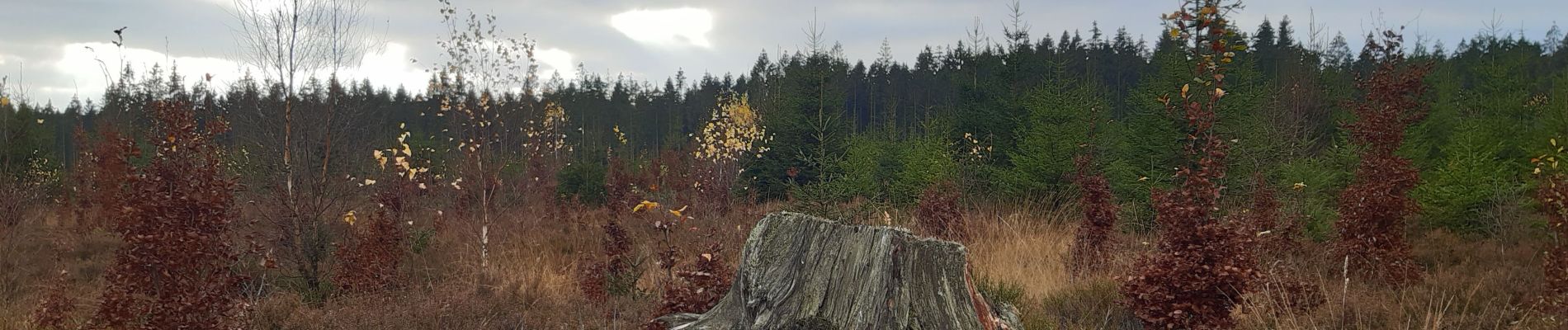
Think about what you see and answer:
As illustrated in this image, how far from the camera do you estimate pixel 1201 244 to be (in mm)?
3990

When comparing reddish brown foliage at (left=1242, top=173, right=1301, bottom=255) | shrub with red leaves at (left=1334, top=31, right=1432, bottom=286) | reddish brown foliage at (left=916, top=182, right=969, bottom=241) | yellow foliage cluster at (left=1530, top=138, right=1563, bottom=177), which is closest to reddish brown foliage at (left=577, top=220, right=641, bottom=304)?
reddish brown foliage at (left=916, top=182, right=969, bottom=241)

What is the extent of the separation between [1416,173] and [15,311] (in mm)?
11165

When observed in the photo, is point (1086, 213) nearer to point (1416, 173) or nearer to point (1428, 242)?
point (1416, 173)

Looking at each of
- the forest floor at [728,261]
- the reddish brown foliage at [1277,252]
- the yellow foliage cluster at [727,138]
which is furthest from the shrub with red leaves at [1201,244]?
the yellow foliage cluster at [727,138]

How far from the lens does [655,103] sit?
217ft

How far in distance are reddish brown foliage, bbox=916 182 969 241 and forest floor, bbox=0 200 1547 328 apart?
15 centimetres

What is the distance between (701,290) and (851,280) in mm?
1343

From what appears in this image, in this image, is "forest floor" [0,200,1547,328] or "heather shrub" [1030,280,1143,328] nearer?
"heather shrub" [1030,280,1143,328]

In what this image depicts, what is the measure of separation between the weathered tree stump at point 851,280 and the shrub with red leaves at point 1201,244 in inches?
44.8

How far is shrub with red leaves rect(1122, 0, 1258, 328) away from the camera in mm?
3916

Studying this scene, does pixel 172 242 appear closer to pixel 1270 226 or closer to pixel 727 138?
pixel 1270 226

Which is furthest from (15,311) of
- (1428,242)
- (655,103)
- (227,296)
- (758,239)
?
(655,103)

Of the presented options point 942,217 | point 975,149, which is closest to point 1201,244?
point 942,217

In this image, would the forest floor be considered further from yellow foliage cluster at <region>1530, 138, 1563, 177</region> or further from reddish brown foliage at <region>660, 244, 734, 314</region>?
yellow foliage cluster at <region>1530, 138, 1563, 177</region>
